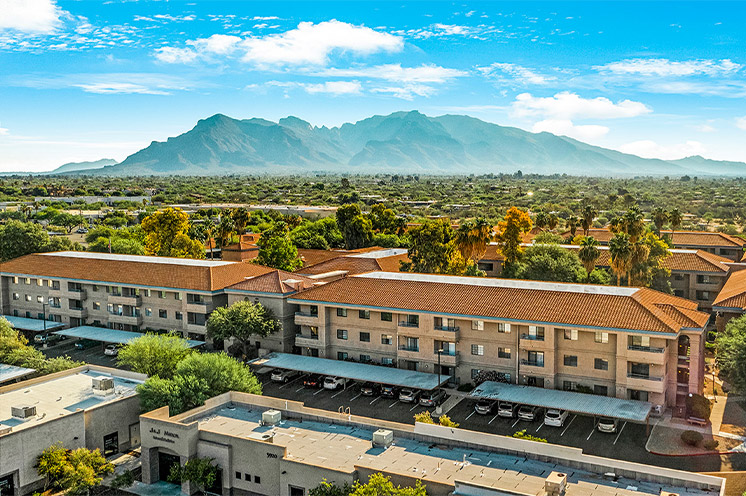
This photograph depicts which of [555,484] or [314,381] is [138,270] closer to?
[314,381]

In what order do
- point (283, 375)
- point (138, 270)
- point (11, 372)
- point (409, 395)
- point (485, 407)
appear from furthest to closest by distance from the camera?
point (138, 270) → point (283, 375) → point (11, 372) → point (409, 395) → point (485, 407)

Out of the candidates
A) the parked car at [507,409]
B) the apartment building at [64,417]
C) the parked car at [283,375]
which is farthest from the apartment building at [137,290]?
the parked car at [507,409]

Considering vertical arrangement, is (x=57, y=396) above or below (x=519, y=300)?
below

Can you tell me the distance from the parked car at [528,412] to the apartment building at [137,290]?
26909mm

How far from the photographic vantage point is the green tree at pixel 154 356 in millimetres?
58094

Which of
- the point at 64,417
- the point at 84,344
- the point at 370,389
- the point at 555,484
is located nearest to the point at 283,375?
the point at 370,389

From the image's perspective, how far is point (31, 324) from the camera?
276ft

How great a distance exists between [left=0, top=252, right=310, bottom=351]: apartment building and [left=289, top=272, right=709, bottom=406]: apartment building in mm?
5805

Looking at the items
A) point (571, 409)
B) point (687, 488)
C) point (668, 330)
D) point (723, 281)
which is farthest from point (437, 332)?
point (723, 281)

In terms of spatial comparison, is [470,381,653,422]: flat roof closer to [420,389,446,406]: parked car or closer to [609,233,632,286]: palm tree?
[420,389,446,406]: parked car

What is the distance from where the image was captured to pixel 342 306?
6669 cm

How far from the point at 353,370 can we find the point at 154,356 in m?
18.2

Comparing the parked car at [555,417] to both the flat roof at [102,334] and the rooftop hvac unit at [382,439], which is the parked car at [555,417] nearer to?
the rooftop hvac unit at [382,439]

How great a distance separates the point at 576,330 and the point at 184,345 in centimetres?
3539
